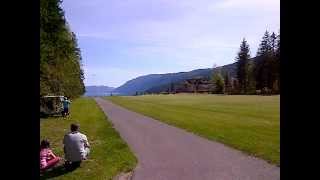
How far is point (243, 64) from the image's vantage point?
468 feet

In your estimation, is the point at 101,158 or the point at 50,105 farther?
Answer: the point at 50,105

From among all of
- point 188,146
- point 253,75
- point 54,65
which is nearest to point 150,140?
point 188,146

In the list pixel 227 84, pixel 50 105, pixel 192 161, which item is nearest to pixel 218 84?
pixel 227 84

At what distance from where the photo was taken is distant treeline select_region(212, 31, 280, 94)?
11919cm

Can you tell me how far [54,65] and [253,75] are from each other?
8459 centimetres

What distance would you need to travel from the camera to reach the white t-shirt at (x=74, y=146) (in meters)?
14.8

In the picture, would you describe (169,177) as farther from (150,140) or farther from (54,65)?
(54,65)

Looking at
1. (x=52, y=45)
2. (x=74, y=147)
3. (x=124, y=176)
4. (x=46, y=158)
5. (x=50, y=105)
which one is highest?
(x=52, y=45)

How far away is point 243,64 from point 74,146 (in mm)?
130161

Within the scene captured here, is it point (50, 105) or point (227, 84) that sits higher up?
point (227, 84)

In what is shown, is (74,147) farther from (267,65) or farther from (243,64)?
(243,64)

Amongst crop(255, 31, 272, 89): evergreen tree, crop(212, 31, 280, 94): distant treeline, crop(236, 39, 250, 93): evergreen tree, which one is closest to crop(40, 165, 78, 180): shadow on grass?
crop(212, 31, 280, 94): distant treeline

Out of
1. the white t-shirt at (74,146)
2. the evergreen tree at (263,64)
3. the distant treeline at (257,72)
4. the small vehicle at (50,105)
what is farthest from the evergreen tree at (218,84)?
the white t-shirt at (74,146)
